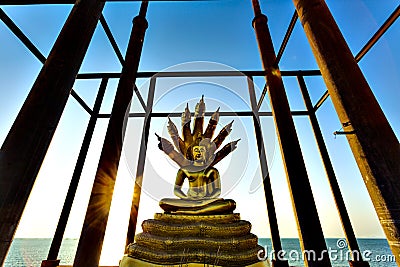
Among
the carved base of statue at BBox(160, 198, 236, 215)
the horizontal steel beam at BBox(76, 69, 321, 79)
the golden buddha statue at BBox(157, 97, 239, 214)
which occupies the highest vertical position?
the horizontal steel beam at BBox(76, 69, 321, 79)

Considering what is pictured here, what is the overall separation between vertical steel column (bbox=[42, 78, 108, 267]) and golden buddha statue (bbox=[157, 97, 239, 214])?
248 centimetres

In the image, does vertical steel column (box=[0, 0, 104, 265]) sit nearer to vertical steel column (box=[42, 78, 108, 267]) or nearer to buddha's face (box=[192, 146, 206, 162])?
buddha's face (box=[192, 146, 206, 162])

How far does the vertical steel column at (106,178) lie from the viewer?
9.62ft

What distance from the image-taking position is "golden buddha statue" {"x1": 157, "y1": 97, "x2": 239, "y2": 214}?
3.04 m

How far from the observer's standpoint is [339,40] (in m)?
2.19

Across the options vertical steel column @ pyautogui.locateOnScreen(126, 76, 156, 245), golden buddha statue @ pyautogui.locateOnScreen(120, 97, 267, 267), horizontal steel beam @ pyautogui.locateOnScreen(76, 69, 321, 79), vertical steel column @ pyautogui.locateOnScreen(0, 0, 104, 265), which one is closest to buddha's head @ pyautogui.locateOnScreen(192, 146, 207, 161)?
golden buddha statue @ pyautogui.locateOnScreen(120, 97, 267, 267)

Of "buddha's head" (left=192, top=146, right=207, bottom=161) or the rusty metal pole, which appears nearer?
the rusty metal pole

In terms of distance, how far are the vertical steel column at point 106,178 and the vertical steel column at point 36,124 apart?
1413 mm

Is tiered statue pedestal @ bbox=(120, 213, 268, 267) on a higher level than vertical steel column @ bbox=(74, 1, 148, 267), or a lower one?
lower

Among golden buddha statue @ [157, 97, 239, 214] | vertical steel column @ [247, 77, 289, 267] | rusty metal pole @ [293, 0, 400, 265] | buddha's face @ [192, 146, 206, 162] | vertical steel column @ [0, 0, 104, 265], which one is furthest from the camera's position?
vertical steel column @ [247, 77, 289, 267]

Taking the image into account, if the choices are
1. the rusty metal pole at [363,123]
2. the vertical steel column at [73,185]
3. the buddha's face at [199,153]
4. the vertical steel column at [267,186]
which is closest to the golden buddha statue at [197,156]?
the buddha's face at [199,153]

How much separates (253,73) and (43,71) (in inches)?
165

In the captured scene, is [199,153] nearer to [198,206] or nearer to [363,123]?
[198,206]

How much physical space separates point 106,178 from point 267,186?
11.8ft
